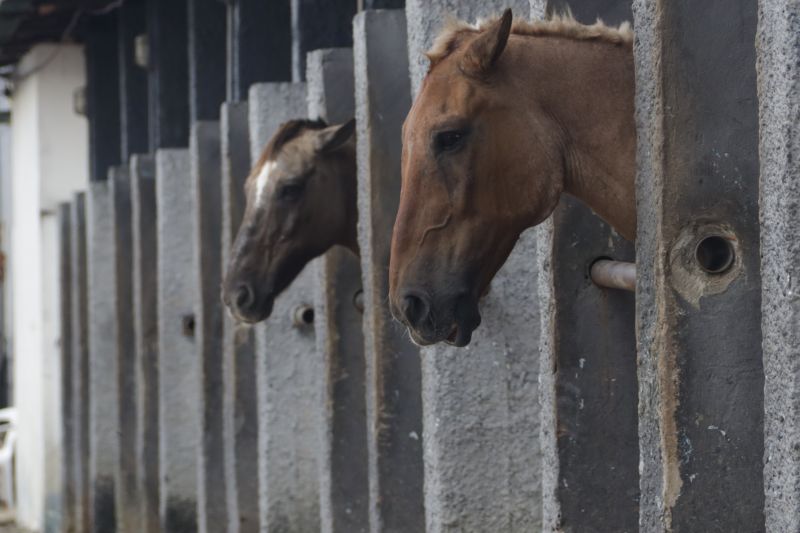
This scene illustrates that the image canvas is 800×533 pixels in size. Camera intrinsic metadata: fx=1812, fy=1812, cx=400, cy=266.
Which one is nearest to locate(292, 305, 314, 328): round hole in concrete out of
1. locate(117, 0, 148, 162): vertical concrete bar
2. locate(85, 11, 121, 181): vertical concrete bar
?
locate(117, 0, 148, 162): vertical concrete bar

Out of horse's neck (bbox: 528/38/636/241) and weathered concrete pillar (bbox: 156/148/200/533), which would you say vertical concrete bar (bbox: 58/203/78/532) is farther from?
horse's neck (bbox: 528/38/636/241)

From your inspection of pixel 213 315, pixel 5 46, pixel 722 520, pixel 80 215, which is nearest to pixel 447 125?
pixel 722 520

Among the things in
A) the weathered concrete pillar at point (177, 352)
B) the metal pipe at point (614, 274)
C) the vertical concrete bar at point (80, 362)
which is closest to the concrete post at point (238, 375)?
the weathered concrete pillar at point (177, 352)

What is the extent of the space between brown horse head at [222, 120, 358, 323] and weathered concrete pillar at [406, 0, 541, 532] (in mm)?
1548

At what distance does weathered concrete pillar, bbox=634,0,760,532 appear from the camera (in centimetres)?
352

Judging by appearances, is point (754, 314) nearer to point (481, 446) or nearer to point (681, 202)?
point (681, 202)

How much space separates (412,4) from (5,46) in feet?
31.1

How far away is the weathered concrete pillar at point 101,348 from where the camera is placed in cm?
1282

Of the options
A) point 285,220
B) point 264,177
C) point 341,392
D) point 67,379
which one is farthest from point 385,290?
point 67,379

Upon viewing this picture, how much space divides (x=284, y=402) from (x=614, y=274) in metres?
3.78

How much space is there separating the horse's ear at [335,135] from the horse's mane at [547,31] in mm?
2631

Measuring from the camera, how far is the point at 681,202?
11.7ft

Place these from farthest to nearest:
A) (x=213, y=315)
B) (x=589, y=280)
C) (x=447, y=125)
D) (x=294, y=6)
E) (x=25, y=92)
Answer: (x=25, y=92), (x=213, y=315), (x=294, y=6), (x=589, y=280), (x=447, y=125)

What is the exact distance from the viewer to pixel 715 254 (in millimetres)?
3572
